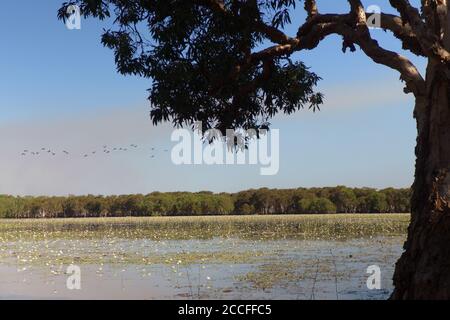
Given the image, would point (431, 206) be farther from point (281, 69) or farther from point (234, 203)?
point (234, 203)

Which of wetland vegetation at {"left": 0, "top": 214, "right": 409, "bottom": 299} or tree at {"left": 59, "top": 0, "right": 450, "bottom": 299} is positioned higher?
tree at {"left": 59, "top": 0, "right": 450, "bottom": 299}

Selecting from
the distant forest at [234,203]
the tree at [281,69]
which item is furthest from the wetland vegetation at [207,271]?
the distant forest at [234,203]

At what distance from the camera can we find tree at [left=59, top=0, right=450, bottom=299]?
6680 millimetres

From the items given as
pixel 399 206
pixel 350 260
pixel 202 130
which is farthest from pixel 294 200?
pixel 202 130

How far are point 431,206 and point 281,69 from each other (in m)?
4.08

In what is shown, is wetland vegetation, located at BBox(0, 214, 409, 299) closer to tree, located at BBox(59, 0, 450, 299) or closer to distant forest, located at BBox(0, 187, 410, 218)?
tree, located at BBox(59, 0, 450, 299)

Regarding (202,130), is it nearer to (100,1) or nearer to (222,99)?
(222,99)

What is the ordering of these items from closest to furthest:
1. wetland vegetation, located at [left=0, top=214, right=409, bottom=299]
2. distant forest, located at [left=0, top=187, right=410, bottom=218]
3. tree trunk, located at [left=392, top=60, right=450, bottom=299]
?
tree trunk, located at [left=392, top=60, right=450, bottom=299]
wetland vegetation, located at [left=0, top=214, right=409, bottom=299]
distant forest, located at [left=0, top=187, right=410, bottom=218]

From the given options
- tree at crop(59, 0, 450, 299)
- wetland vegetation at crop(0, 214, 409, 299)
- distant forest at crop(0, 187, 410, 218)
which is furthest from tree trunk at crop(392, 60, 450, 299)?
distant forest at crop(0, 187, 410, 218)

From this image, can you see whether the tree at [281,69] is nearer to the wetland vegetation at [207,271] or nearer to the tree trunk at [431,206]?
the tree trunk at [431,206]

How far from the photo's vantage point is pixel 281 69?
392 inches

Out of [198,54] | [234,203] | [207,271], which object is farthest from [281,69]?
[234,203]

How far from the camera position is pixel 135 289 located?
13508 millimetres

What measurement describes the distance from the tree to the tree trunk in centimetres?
1
